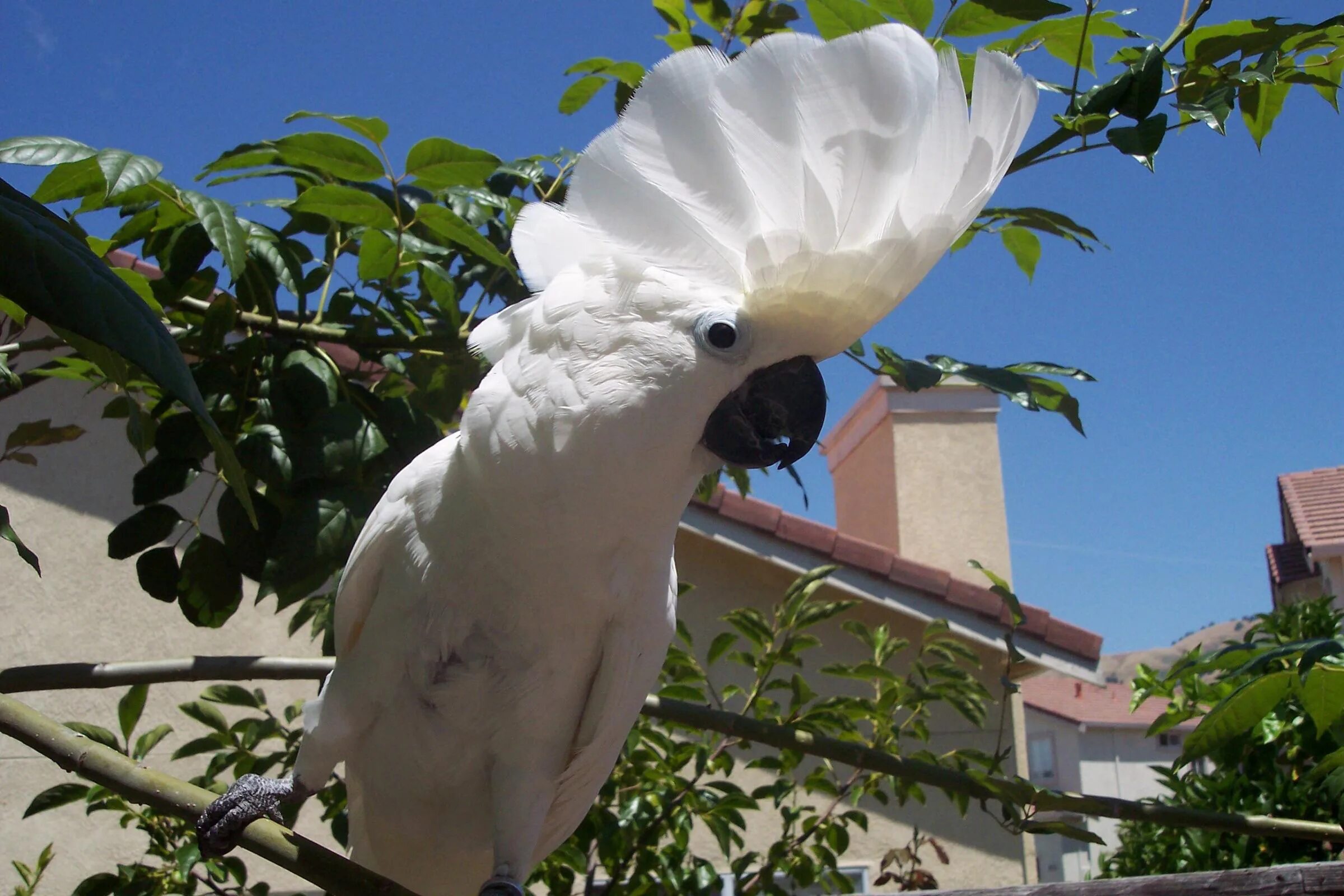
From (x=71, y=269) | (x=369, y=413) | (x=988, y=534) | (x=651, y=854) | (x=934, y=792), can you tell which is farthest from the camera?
(x=988, y=534)

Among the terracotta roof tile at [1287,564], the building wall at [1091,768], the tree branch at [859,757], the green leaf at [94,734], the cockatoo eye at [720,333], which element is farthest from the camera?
the terracotta roof tile at [1287,564]

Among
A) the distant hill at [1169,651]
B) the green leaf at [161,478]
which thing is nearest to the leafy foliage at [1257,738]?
the green leaf at [161,478]

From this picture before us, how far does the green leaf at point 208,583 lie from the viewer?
6.48 ft

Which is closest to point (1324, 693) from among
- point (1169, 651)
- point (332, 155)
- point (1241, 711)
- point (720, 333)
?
point (1241, 711)

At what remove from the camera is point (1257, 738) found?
3.23 meters

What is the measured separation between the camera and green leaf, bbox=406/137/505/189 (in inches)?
73.8

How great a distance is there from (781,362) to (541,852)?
1.28 m

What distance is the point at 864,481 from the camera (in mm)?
7805

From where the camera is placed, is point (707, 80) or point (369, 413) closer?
point (707, 80)

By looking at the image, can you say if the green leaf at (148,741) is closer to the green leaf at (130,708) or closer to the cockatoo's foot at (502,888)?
the green leaf at (130,708)

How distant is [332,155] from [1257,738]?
10.7 feet

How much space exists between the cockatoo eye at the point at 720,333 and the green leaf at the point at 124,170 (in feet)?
3.24

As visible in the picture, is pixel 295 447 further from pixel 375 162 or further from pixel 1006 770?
pixel 1006 770

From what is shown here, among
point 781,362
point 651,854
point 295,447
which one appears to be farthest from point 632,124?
point 651,854
